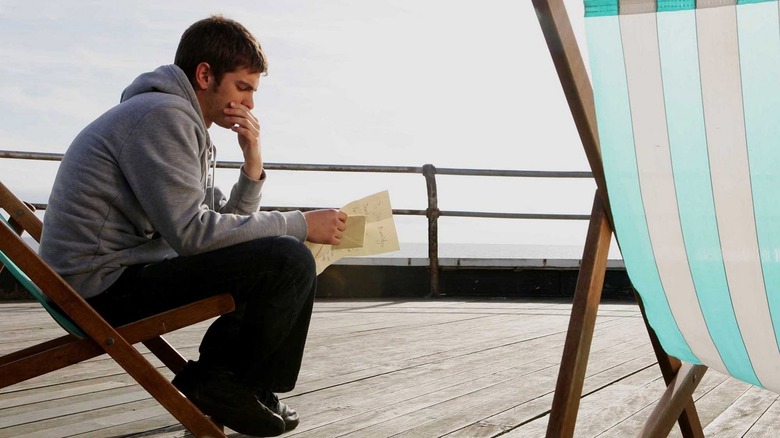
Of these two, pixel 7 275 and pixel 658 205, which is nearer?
pixel 658 205

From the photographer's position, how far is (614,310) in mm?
4926

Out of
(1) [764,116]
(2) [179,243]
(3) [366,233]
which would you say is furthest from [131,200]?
(1) [764,116]

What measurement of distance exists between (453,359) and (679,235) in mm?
1800

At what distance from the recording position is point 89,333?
4.92 feet

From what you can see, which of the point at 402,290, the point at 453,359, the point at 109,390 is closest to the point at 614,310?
the point at 402,290

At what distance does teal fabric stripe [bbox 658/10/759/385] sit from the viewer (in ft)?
3.86

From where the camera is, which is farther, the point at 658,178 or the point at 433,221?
the point at 433,221

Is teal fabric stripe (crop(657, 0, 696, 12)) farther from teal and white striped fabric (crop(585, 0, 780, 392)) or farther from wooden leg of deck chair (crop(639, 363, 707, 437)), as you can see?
wooden leg of deck chair (crop(639, 363, 707, 437))

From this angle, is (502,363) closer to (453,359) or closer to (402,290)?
(453,359)

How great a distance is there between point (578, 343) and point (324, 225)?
72 cm

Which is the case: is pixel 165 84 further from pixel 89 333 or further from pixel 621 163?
pixel 621 163

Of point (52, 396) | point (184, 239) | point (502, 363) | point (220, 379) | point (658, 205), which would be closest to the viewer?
point (658, 205)

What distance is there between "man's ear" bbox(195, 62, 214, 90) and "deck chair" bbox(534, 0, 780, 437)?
0.93 meters

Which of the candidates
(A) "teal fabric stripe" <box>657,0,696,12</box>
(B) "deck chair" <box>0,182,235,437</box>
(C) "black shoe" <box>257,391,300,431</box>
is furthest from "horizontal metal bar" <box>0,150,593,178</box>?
(A) "teal fabric stripe" <box>657,0,696,12</box>
